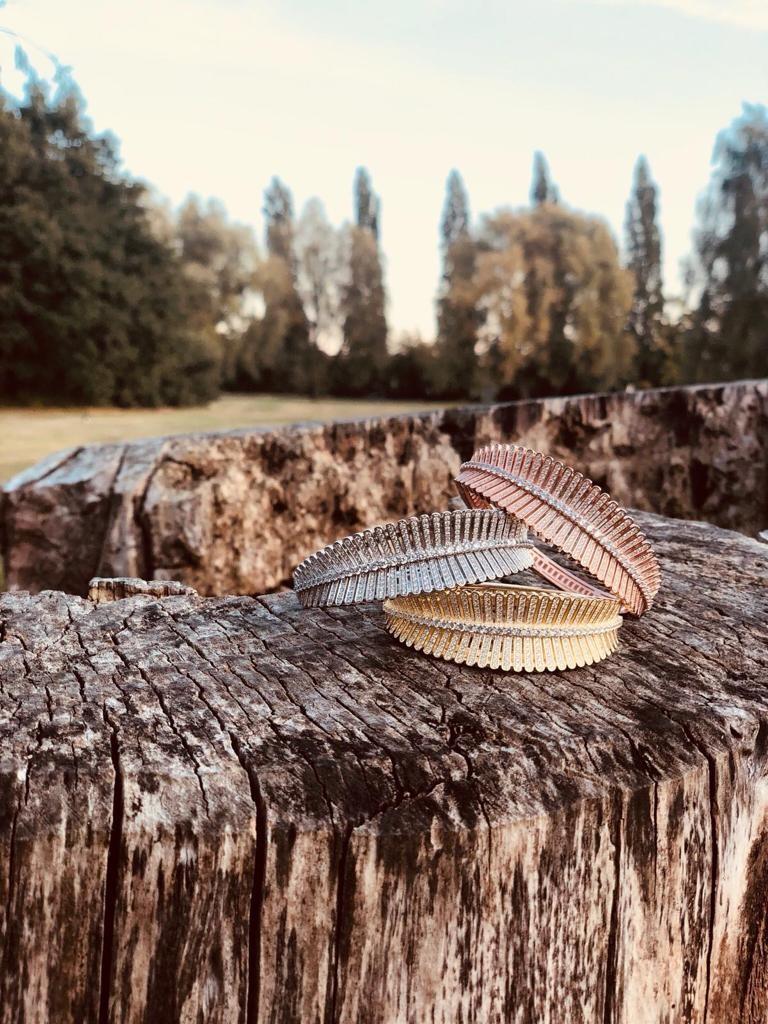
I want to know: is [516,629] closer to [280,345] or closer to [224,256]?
[280,345]

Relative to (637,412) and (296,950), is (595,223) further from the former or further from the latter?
(296,950)

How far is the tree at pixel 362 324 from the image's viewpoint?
2050 centimetres

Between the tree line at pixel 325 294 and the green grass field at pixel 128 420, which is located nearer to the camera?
the green grass field at pixel 128 420

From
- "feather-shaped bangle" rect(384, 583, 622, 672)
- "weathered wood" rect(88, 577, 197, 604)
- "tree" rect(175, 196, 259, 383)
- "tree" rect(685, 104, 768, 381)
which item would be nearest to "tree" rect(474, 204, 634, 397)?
"tree" rect(685, 104, 768, 381)

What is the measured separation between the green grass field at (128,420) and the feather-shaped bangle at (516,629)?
657cm

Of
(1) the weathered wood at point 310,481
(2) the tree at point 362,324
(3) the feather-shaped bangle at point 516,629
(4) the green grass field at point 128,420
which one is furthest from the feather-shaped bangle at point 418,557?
(2) the tree at point 362,324

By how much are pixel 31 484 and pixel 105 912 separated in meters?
2.42

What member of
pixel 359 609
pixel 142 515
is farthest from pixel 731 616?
pixel 142 515

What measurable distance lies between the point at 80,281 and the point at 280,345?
6717mm

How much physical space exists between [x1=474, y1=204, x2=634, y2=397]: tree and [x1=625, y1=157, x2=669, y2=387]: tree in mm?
789

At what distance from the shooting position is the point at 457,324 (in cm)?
1808

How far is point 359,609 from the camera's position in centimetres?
156

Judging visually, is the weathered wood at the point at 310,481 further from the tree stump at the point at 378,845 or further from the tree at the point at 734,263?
the tree at the point at 734,263

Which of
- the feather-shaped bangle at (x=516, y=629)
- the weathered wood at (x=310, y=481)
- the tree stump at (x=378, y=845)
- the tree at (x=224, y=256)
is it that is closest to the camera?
the tree stump at (x=378, y=845)
